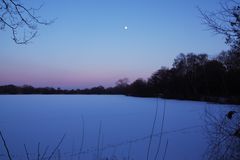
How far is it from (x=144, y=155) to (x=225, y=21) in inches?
147

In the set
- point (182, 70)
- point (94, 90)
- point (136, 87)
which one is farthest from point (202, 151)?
point (94, 90)

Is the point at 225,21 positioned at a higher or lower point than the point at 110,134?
higher

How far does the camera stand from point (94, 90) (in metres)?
63.3

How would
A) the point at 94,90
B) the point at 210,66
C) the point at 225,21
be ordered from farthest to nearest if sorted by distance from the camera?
the point at 94,90 < the point at 210,66 < the point at 225,21

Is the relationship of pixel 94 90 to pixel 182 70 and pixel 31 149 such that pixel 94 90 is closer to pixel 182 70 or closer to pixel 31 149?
pixel 182 70

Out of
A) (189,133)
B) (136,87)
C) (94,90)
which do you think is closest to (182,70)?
(136,87)

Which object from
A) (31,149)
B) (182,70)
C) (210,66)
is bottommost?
(31,149)

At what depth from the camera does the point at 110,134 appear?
29.2ft

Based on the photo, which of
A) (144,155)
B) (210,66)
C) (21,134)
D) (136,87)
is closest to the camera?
(210,66)

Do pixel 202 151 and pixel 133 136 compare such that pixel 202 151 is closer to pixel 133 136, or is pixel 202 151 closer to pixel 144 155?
pixel 144 155

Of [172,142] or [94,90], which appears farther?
[94,90]

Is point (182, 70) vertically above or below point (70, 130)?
above

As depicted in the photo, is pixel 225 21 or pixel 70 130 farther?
pixel 70 130

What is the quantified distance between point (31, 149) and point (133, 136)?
307 centimetres
